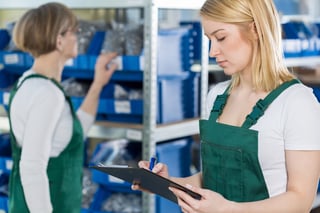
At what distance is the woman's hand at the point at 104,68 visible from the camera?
2.79m

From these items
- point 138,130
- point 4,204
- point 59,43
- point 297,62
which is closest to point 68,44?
point 59,43

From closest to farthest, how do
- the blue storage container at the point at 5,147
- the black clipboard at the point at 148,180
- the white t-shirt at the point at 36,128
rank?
1. the black clipboard at the point at 148,180
2. the white t-shirt at the point at 36,128
3. the blue storage container at the point at 5,147

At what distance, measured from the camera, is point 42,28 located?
2.50 metres

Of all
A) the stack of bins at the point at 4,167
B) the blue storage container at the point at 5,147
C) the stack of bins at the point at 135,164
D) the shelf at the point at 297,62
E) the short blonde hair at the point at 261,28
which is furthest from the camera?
the shelf at the point at 297,62

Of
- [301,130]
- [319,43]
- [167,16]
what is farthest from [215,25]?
[319,43]

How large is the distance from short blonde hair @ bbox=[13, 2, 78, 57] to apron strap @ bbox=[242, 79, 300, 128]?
3.74 ft

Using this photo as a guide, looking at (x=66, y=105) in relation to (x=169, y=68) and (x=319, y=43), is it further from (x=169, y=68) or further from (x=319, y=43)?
(x=319, y=43)

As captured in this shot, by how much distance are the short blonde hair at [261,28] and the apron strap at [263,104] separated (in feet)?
0.07

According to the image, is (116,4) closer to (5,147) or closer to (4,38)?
(4,38)

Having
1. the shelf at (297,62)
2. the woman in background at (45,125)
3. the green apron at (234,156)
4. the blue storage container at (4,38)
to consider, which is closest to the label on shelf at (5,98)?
the blue storage container at (4,38)

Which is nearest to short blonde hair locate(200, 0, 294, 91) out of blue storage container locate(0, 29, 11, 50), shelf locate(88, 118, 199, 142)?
shelf locate(88, 118, 199, 142)

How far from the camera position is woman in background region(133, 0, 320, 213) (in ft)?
5.10

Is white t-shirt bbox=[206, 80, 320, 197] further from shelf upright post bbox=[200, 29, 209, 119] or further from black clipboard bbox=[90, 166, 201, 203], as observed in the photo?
shelf upright post bbox=[200, 29, 209, 119]

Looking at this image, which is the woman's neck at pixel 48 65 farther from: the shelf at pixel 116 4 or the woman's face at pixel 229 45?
the woman's face at pixel 229 45
